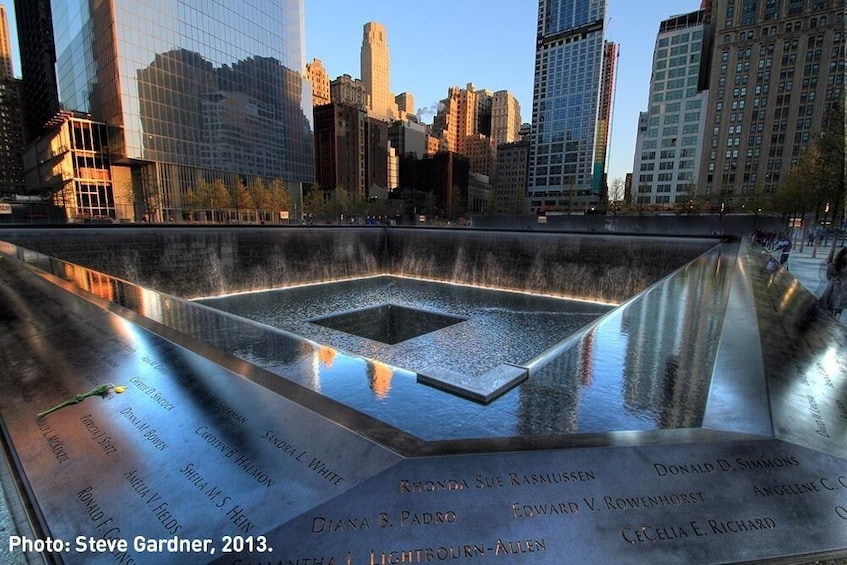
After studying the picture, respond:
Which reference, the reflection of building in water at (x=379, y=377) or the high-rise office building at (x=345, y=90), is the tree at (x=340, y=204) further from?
the high-rise office building at (x=345, y=90)

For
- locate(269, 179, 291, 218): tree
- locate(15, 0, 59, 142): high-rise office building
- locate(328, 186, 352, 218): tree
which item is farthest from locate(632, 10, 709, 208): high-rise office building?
locate(15, 0, 59, 142): high-rise office building

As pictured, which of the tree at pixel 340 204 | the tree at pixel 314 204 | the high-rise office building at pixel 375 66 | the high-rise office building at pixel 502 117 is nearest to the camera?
the tree at pixel 314 204

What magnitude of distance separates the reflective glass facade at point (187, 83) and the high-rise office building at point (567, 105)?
73.0 metres

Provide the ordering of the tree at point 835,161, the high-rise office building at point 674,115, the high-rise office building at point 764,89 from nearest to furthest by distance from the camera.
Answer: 1. the tree at point 835,161
2. the high-rise office building at point 764,89
3. the high-rise office building at point 674,115

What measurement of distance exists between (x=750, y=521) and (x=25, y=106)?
11730 centimetres

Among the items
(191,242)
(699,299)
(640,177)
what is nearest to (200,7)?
(191,242)

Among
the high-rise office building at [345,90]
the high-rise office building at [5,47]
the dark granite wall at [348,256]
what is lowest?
the dark granite wall at [348,256]

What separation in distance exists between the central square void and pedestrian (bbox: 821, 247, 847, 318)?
24.5 feet

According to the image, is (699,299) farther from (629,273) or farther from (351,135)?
(351,135)

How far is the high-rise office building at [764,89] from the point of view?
209 ft

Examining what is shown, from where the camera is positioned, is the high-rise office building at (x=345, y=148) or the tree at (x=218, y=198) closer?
the tree at (x=218, y=198)

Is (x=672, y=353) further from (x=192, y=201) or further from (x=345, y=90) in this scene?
(x=345, y=90)

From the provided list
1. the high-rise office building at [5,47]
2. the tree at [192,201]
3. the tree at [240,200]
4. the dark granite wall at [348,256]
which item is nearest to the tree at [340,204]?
the tree at [240,200]

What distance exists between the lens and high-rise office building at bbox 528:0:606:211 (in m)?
110
